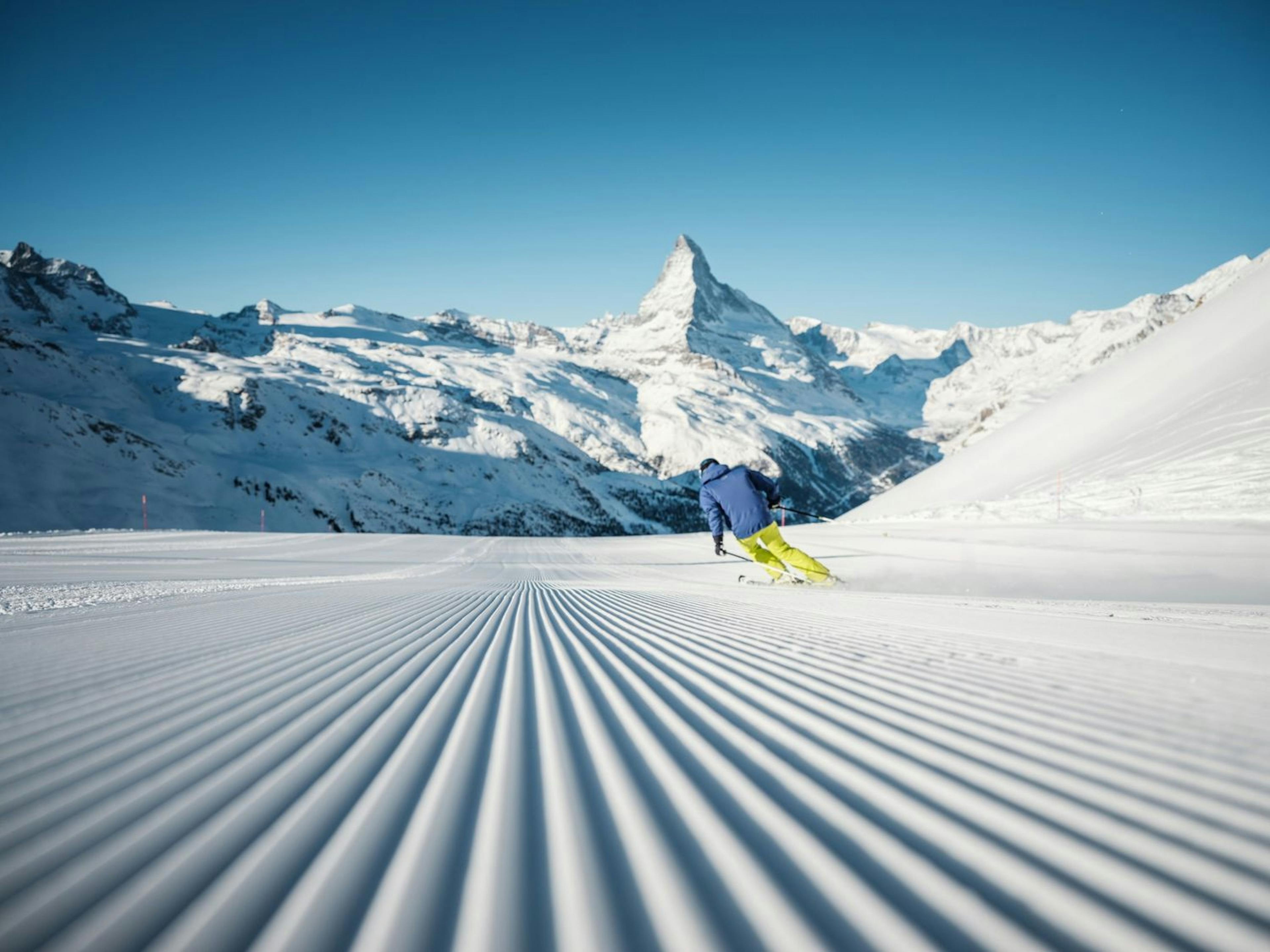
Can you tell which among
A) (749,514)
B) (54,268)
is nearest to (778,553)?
(749,514)

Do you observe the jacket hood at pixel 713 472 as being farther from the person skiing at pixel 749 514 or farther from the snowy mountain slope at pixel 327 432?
the snowy mountain slope at pixel 327 432

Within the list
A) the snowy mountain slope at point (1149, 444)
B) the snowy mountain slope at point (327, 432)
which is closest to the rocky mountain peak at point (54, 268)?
the snowy mountain slope at point (327, 432)

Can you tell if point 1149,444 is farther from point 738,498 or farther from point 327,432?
point 327,432

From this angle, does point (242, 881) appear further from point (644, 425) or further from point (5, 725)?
point (644, 425)

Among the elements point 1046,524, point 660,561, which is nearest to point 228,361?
point 660,561

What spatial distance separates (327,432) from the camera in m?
73.0

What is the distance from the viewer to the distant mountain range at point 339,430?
38500mm

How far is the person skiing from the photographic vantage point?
9.38 meters

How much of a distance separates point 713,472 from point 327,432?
7430cm

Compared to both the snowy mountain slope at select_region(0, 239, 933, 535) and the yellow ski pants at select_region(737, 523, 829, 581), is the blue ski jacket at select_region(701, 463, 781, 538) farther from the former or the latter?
the snowy mountain slope at select_region(0, 239, 933, 535)

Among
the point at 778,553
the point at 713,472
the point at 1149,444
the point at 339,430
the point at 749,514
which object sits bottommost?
the point at 778,553

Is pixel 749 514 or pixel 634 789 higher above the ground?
pixel 749 514

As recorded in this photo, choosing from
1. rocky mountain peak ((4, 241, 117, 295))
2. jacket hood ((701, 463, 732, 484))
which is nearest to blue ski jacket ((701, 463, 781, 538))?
jacket hood ((701, 463, 732, 484))

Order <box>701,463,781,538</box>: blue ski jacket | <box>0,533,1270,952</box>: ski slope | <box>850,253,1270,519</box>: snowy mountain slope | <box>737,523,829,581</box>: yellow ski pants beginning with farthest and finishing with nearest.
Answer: <box>850,253,1270,519</box>: snowy mountain slope
<box>737,523,829,581</box>: yellow ski pants
<box>701,463,781,538</box>: blue ski jacket
<box>0,533,1270,952</box>: ski slope
